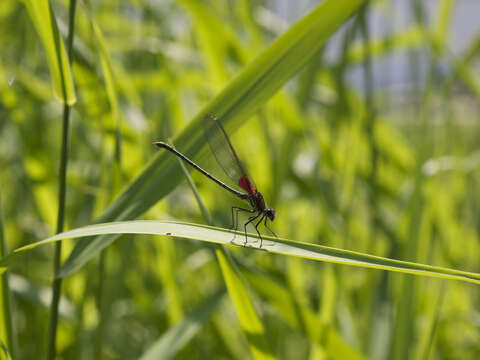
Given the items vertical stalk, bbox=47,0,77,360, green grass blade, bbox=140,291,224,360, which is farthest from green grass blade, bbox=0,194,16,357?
green grass blade, bbox=140,291,224,360

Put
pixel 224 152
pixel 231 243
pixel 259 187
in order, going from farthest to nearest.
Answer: pixel 259 187 → pixel 224 152 → pixel 231 243

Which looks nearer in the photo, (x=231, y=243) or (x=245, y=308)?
(x=231, y=243)

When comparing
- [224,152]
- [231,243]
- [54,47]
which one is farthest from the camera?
[224,152]

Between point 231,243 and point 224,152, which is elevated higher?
point 224,152

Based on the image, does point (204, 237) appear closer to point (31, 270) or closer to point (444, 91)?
point (444, 91)

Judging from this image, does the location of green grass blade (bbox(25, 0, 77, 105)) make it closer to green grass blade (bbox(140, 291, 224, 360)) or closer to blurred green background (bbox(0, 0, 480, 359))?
blurred green background (bbox(0, 0, 480, 359))

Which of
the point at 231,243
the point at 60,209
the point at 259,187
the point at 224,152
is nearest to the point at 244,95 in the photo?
the point at 224,152

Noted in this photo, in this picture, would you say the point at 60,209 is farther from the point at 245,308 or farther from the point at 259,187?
the point at 259,187
